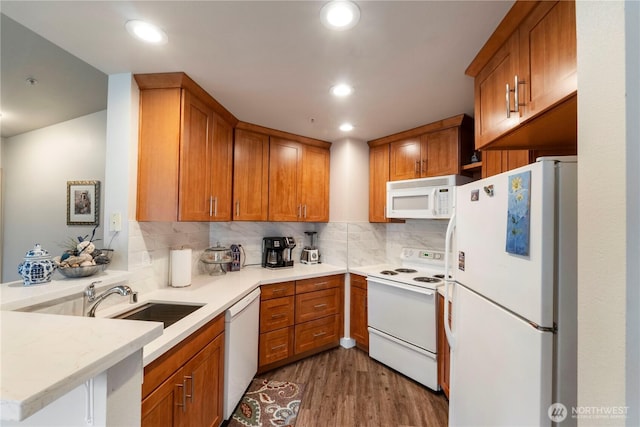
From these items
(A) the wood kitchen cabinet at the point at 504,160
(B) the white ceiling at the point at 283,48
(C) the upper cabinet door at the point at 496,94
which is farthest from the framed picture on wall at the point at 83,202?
(A) the wood kitchen cabinet at the point at 504,160

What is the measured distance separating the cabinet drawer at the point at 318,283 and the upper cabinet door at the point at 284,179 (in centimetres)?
71

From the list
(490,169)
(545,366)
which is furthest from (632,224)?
(490,169)

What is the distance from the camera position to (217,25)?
128 cm

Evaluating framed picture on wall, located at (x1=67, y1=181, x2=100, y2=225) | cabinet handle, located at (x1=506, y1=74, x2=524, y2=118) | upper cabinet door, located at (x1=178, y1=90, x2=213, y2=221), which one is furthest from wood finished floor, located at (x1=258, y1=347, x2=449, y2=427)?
framed picture on wall, located at (x1=67, y1=181, x2=100, y2=225)

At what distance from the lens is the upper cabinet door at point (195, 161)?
180 centimetres

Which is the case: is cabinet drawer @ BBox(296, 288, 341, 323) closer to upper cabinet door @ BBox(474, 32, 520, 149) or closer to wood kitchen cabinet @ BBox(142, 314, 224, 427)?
wood kitchen cabinet @ BBox(142, 314, 224, 427)

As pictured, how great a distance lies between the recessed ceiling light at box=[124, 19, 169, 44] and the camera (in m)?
1.28

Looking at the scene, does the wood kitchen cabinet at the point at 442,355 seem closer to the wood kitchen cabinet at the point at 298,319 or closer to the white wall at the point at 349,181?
the wood kitchen cabinet at the point at 298,319

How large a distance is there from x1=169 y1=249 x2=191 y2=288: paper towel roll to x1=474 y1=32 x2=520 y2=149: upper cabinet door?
214cm

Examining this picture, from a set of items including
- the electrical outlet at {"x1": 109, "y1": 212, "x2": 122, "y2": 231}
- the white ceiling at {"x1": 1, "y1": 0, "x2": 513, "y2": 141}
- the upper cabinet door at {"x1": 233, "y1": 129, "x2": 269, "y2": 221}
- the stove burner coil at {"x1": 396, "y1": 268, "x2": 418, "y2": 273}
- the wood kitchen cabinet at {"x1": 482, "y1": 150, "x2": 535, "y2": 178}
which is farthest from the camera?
the stove burner coil at {"x1": 396, "y1": 268, "x2": 418, "y2": 273}

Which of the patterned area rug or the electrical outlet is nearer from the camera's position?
the electrical outlet

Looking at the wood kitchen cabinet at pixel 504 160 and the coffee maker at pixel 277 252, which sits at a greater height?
the wood kitchen cabinet at pixel 504 160

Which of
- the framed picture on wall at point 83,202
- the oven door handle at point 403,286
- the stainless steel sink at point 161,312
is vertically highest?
the framed picture on wall at point 83,202

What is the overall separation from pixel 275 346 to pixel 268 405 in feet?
1.60
